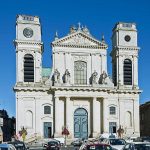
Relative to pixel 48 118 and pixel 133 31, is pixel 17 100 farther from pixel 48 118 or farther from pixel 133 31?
pixel 133 31

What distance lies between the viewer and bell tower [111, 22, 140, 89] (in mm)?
68250

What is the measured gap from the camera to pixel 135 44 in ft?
228

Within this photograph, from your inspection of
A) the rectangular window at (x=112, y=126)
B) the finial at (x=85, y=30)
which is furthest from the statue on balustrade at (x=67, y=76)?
the rectangular window at (x=112, y=126)

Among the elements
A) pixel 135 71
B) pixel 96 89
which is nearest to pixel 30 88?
pixel 96 89

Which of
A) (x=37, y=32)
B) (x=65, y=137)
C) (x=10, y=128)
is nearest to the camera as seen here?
(x=65, y=137)

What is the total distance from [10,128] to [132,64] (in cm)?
5906

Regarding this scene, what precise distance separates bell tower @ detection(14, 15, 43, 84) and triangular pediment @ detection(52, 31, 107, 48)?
296 centimetres

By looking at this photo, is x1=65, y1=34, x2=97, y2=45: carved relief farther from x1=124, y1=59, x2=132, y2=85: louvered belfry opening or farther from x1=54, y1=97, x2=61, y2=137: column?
x1=54, y1=97, x2=61, y2=137: column

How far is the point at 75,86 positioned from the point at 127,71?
31.8 ft

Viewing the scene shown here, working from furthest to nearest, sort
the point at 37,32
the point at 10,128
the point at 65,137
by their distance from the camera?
the point at 10,128 < the point at 37,32 < the point at 65,137

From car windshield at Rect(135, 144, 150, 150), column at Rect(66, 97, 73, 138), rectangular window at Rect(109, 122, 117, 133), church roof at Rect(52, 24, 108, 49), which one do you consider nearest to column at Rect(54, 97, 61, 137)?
column at Rect(66, 97, 73, 138)

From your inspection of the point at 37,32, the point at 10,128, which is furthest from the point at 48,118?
the point at 10,128

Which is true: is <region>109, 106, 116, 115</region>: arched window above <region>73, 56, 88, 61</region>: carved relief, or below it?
below

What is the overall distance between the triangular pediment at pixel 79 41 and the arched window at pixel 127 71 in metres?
4.62
